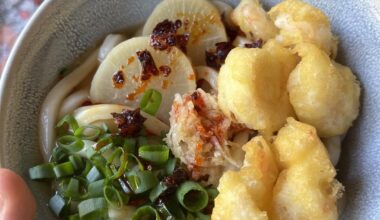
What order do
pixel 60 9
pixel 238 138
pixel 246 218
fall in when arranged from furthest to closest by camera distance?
pixel 60 9 < pixel 238 138 < pixel 246 218

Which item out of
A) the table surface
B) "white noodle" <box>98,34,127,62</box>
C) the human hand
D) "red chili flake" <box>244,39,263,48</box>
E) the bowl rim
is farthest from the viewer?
the table surface

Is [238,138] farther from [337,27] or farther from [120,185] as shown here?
[337,27]

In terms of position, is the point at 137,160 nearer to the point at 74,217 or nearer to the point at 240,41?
the point at 74,217

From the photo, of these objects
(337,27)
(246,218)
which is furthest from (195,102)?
(337,27)

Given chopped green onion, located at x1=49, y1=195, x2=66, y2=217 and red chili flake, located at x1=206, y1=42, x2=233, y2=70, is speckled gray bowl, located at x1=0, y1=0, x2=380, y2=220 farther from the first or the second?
Result: red chili flake, located at x1=206, y1=42, x2=233, y2=70

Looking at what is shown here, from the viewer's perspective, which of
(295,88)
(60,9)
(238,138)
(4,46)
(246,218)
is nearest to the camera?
(246,218)

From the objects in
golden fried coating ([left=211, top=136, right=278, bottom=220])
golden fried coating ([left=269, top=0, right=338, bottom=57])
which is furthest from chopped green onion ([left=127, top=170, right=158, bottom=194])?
golden fried coating ([left=269, top=0, right=338, bottom=57])
